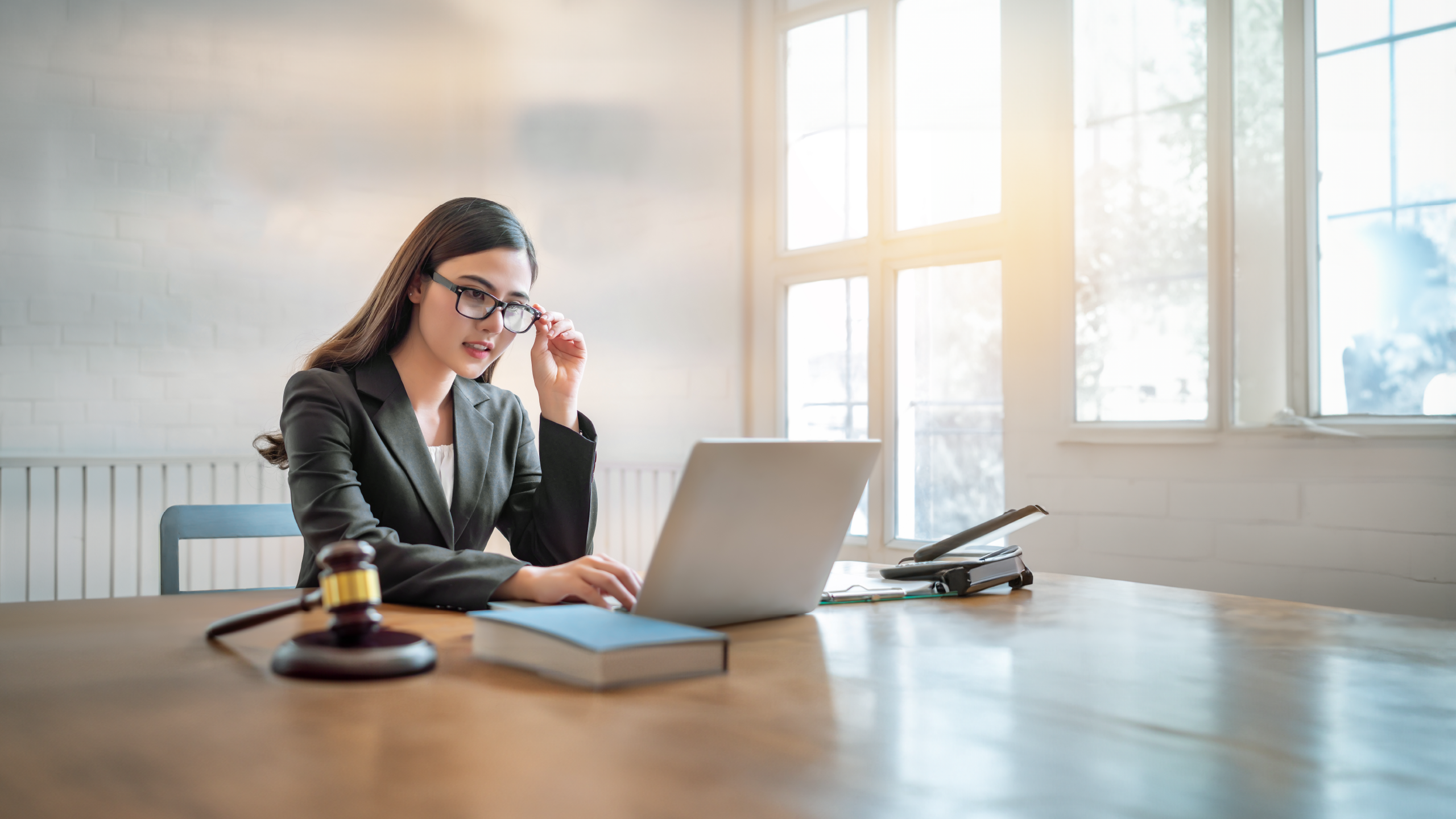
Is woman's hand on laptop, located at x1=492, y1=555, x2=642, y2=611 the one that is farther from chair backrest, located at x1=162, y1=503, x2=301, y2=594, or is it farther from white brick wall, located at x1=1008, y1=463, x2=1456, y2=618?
white brick wall, located at x1=1008, y1=463, x2=1456, y2=618

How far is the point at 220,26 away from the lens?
4020mm

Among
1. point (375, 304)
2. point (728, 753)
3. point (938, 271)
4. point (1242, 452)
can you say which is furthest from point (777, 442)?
point (938, 271)

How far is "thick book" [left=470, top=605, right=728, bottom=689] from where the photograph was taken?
0.77 m

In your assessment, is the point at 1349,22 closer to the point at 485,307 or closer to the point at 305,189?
the point at 485,307

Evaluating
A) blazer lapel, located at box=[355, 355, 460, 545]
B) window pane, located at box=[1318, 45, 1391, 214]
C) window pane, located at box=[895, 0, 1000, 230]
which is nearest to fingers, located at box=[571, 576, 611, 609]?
blazer lapel, located at box=[355, 355, 460, 545]

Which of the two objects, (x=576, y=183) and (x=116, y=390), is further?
(x=576, y=183)

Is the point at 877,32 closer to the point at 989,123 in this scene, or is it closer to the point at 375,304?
the point at 989,123

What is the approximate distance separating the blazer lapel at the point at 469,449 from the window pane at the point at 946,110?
94.0 inches

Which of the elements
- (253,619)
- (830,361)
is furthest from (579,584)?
(830,361)

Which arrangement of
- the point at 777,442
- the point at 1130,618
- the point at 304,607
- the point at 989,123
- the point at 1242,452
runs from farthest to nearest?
1. the point at 989,123
2. the point at 1242,452
3. the point at 1130,618
4. the point at 777,442
5. the point at 304,607

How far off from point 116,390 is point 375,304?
267 cm

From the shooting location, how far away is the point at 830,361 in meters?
4.20

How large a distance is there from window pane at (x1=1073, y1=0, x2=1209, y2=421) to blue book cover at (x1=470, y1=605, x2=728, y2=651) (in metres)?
2.56

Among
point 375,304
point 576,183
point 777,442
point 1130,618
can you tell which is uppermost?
point 576,183
